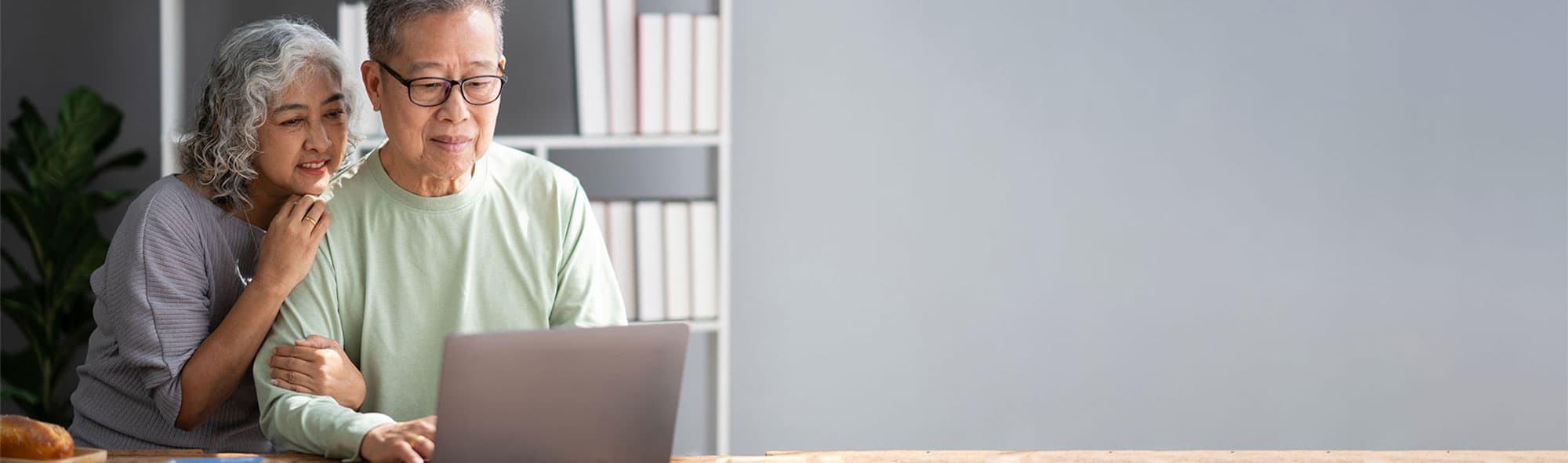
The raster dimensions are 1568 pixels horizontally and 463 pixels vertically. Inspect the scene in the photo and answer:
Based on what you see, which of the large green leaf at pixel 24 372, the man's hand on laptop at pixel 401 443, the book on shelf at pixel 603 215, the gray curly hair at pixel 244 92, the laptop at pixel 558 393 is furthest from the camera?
the large green leaf at pixel 24 372

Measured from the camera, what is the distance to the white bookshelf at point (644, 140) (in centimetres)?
259

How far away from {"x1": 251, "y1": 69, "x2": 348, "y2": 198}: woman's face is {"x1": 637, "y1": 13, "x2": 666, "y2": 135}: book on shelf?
0.82 m

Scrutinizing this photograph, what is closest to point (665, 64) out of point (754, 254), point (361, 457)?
point (754, 254)

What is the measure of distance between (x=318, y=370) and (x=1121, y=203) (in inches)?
83.3

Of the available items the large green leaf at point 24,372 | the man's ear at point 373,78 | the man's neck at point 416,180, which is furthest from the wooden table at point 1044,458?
the large green leaf at point 24,372

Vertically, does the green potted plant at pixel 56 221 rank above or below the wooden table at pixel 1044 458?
above

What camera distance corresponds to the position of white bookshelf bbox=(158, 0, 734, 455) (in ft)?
8.49

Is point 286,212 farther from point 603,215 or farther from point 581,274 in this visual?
point 603,215

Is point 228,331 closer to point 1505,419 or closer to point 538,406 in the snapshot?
point 538,406

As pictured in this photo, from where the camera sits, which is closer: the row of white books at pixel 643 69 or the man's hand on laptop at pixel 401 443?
the man's hand on laptop at pixel 401 443

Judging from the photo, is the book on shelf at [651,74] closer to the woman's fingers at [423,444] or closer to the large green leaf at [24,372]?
the woman's fingers at [423,444]

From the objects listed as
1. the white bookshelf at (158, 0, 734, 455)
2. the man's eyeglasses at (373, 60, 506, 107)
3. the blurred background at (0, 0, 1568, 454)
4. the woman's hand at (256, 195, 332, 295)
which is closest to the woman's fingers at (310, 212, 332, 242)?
the woman's hand at (256, 195, 332, 295)

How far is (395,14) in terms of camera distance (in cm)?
169

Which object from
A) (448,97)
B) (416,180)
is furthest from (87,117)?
(448,97)
